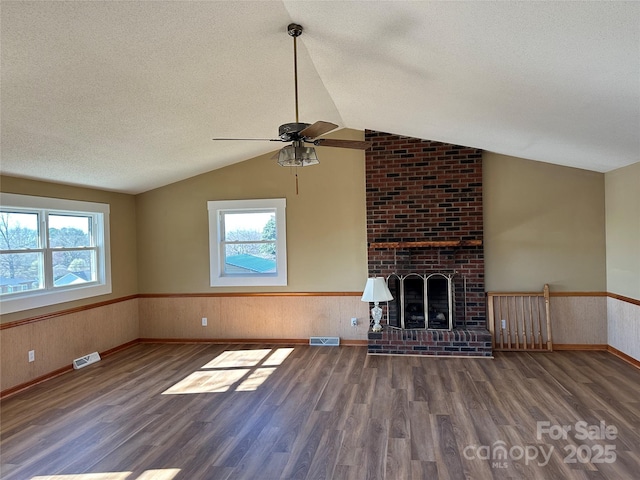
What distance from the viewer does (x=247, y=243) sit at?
228 inches

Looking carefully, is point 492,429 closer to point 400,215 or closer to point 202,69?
point 400,215

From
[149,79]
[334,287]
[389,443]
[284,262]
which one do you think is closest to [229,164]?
[284,262]

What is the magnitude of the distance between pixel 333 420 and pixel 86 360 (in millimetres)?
3560

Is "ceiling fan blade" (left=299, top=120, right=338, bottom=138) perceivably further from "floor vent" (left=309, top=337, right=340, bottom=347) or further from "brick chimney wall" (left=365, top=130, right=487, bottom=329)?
"floor vent" (left=309, top=337, right=340, bottom=347)

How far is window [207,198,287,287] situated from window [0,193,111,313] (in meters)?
1.52

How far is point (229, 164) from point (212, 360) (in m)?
2.85

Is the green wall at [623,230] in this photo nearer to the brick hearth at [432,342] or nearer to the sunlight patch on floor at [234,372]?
the brick hearth at [432,342]

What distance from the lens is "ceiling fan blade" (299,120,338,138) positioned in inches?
90.8

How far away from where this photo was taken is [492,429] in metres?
2.96

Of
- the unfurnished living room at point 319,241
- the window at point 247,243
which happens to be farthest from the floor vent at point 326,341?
the window at point 247,243

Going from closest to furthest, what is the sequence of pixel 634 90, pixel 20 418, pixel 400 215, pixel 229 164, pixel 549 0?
pixel 549 0 → pixel 634 90 → pixel 20 418 → pixel 400 215 → pixel 229 164

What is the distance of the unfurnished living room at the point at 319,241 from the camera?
2.44 meters

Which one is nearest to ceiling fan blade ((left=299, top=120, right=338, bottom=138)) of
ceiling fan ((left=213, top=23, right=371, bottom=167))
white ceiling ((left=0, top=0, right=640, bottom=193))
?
ceiling fan ((left=213, top=23, right=371, bottom=167))

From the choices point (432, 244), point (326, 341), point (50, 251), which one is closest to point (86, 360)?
point (50, 251)
